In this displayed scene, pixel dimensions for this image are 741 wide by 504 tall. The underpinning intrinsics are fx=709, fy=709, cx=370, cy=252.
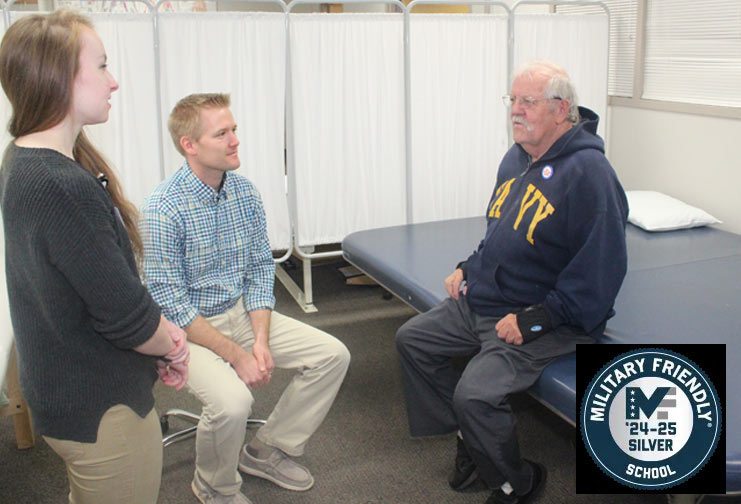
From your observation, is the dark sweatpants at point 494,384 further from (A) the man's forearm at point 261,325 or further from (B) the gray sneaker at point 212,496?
(B) the gray sneaker at point 212,496

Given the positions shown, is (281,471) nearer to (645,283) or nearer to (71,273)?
(71,273)

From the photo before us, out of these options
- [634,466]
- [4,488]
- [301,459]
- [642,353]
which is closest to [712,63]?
[642,353]

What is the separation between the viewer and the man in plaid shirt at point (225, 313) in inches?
76.0

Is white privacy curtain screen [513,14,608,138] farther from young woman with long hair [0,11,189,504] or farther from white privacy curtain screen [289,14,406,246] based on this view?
young woman with long hair [0,11,189,504]

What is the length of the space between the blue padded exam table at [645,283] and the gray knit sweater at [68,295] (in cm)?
108

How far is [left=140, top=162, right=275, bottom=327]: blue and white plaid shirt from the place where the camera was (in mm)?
1953

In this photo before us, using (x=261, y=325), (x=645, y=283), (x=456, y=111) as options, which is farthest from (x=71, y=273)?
(x=456, y=111)

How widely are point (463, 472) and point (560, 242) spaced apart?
744 mm

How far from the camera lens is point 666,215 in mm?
3145

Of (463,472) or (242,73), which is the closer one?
(463,472)

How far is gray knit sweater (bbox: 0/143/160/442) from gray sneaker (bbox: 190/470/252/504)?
83cm

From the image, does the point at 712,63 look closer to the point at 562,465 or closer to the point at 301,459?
the point at 562,465

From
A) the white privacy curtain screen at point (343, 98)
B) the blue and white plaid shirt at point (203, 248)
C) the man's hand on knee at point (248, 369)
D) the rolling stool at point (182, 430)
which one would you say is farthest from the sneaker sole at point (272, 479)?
the white privacy curtain screen at point (343, 98)

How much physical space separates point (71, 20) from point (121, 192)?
323mm
